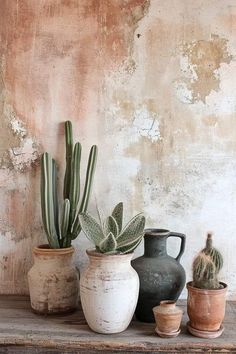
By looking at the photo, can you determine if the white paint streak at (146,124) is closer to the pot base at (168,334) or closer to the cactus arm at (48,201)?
the cactus arm at (48,201)

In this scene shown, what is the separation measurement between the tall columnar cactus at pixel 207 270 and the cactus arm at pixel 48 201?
0.57 meters

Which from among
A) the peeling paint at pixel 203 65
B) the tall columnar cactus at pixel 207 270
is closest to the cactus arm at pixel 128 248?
the tall columnar cactus at pixel 207 270

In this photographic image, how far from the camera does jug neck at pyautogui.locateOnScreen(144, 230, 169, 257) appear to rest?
1695mm

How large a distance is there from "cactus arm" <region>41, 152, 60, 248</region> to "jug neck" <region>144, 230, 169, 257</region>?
1.19 ft

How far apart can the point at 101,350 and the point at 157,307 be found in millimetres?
235

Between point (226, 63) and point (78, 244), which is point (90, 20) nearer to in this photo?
point (226, 63)

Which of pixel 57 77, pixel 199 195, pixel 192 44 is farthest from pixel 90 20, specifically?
pixel 199 195

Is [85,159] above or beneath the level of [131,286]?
above

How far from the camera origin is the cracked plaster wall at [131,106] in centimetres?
189

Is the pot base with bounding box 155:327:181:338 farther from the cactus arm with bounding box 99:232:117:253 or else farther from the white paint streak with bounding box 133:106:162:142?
the white paint streak with bounding box 133:106:162:142

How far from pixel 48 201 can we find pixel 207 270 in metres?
0.67

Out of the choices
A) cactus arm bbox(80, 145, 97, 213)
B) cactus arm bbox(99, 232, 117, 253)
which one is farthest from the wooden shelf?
cactus arm bbox(80, 145, 97, 213)

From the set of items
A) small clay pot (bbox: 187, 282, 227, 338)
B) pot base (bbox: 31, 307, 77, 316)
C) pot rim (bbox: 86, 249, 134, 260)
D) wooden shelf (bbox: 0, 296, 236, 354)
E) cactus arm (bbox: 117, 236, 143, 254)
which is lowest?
wooden shelf (bbox: 0, 296, 236, 354)

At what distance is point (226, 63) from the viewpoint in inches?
74.3
